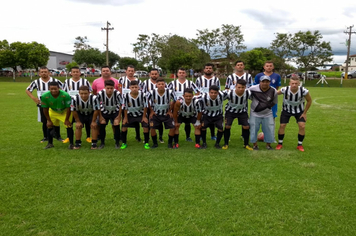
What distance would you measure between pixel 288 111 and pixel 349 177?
77.4 inches

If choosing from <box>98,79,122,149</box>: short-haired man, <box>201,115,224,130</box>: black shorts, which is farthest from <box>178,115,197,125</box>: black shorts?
<box>98,79,122,149</box>: short-haired man

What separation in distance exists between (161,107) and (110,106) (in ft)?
3.78

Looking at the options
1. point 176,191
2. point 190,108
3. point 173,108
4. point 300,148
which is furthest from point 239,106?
point 176,191

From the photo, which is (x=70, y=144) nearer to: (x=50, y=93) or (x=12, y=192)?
(x=50, y=93)

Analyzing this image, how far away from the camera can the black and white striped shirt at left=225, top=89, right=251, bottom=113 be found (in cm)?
551

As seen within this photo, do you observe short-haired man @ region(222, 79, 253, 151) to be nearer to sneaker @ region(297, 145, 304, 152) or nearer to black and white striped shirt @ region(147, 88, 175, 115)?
sneaker @ region(297, 145, 304, 152)

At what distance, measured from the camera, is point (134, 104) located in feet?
18.8

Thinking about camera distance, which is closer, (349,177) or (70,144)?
(349,177)

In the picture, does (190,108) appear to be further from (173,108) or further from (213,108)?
(213,108)

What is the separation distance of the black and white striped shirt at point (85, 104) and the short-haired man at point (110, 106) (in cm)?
15

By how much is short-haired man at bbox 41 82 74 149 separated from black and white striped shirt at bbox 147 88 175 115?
1836 millimetres

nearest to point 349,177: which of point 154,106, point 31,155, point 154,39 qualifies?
point 154,106

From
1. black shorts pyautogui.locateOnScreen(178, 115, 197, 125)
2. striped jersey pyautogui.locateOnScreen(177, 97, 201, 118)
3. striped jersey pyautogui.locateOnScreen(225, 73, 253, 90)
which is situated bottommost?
black shorts pyautogui.locateOnScreen(178, 115, 197, 125)

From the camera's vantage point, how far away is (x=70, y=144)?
226 inches
